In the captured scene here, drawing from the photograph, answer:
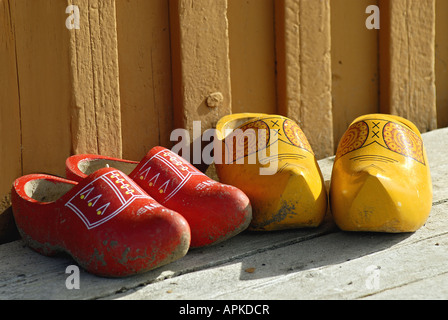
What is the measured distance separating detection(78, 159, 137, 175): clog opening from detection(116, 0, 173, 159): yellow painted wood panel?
134mm

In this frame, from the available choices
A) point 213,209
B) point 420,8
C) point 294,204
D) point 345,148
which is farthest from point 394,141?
point 420,8

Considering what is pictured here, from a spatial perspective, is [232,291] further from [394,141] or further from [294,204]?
[394,141]

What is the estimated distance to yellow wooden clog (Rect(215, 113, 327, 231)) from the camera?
1947 mm

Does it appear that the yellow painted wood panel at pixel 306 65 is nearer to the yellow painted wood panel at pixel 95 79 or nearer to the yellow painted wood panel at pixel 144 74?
the yellow painted wood panel at pixel 144 74

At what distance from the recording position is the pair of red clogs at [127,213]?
1681 millimetres

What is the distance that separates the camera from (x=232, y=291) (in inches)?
65.1

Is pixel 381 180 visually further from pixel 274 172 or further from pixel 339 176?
pixel 274 172

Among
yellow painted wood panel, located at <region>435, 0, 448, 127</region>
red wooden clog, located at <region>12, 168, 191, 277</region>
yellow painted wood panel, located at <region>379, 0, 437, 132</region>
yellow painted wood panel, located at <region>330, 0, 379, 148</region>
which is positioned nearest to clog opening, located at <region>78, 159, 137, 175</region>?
red wooden clog, located at <region>12, 168, 191, 277</region>

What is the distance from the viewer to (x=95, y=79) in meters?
2.20

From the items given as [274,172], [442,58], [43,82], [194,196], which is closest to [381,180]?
[274,172]

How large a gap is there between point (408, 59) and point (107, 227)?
1645 mm

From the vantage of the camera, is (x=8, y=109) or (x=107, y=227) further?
(x=8, y=109)

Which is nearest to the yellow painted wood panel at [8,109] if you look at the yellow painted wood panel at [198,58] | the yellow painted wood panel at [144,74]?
the yellow painted wood panel at [144,74]

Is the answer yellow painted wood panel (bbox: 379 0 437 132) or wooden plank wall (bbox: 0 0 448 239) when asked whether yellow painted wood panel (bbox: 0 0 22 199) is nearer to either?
wooden plank wall (bbox: 0 0 448 239)
